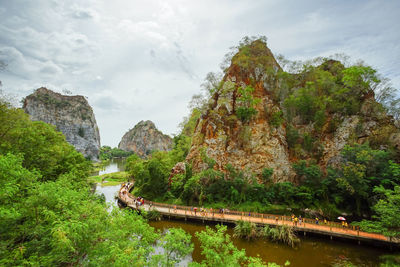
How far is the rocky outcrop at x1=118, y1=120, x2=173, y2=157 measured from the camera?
155250 mm

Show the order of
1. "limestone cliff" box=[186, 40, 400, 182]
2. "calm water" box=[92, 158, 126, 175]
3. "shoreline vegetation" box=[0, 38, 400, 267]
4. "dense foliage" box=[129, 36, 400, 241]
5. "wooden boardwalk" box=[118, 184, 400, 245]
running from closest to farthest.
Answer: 1. "shoreline vegetation" box=[0, 38, 400, 267]
2. "wooden boardwalk" box=[118, 184, 400, 245]
3. "dense foliage" box=[129, 36, 400, 241]
4. "limestone cliff" box=[186, 40, 400, 182]
5. "calm water" box=[92, 158, 126, 175]

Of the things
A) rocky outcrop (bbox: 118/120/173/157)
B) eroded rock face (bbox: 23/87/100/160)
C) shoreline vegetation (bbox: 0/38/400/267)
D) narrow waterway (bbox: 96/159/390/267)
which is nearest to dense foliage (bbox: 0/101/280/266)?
shoreline vegetation (bbox: 0/38/400/267)

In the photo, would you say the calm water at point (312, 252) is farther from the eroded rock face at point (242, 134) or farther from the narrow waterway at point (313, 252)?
the eroded rock face at point (242, 134)

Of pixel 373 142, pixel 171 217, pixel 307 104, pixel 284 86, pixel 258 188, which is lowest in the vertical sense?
pixel 171 217

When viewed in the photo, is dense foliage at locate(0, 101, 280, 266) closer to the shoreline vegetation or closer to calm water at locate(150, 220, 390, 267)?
the shoreline vegetation

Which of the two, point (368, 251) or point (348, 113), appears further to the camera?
point (348, 113)

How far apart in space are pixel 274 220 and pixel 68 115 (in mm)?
114307

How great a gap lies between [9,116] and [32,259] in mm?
14959

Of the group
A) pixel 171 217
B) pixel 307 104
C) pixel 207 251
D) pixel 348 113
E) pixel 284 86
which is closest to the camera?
Result: pixel 207 251

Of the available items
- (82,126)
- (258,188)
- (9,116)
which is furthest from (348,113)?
(82,126)

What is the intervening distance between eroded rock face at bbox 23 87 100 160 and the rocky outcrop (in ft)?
165

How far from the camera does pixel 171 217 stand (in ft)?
77.3

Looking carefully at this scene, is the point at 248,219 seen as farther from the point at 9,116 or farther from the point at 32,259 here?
the point at 9,116

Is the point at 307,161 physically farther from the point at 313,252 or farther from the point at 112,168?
the point at 112,168
